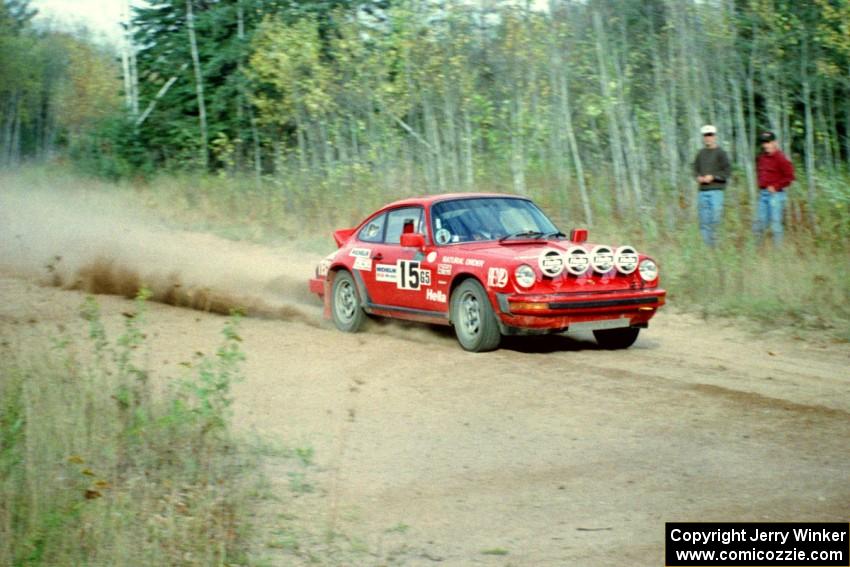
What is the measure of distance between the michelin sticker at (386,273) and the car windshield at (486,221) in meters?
0.70

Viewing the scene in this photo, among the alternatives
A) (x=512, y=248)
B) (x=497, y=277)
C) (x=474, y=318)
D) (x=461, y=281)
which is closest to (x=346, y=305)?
(x=461, y=281)

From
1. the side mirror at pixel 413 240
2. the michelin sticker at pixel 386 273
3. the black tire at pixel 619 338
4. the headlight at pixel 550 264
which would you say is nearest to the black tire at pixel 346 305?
the michelin sticker at pixel 386 273

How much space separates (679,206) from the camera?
18.4m

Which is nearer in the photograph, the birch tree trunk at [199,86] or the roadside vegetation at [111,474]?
the roadside vegetation at [111,474]

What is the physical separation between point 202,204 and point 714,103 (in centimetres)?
1371

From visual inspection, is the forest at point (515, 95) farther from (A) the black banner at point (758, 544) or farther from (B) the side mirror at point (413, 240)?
(A) the black banner at point (758, 544)

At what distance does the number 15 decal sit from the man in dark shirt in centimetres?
606

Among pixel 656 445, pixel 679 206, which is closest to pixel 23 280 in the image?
pixel 679 206

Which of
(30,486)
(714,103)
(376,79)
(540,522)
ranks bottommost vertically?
(540,522)

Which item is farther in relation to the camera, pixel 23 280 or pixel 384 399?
pixel 23 280

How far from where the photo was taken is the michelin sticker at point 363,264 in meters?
12.7

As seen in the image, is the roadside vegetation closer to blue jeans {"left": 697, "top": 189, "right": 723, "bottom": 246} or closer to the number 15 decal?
the number 15 decal

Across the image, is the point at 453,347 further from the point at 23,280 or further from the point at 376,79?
the point at 376,79

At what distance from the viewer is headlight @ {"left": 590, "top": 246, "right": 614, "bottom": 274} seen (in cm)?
1085
